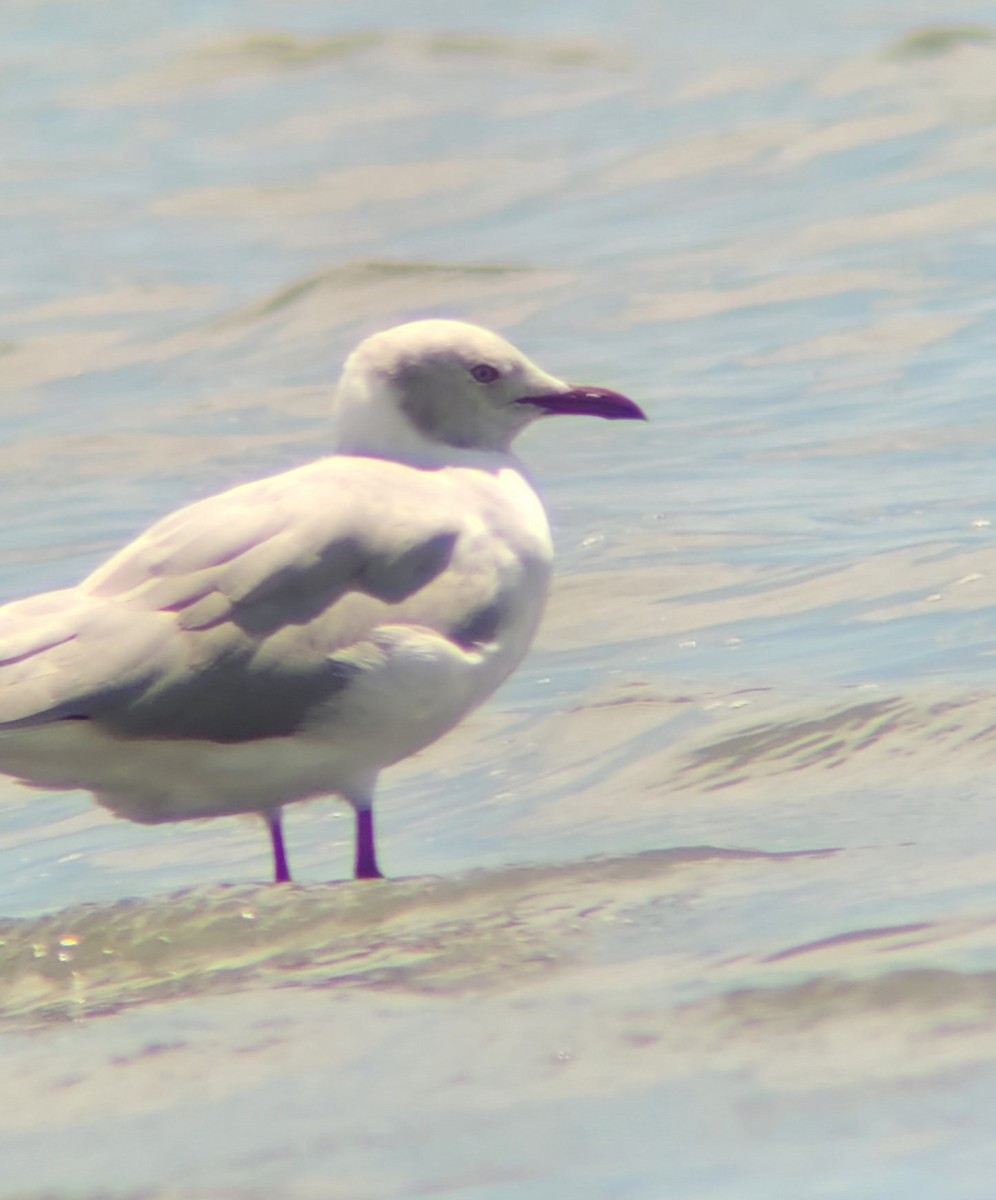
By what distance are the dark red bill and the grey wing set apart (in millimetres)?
567

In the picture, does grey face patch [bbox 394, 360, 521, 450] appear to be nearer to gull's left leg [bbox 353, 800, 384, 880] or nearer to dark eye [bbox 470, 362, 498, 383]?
dark eye [bbox 470, 362, 498, 383]

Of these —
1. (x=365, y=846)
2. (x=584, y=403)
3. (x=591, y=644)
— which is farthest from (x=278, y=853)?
(x=591, y=644)

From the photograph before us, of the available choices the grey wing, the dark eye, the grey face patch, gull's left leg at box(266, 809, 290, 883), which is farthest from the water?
the dark eye

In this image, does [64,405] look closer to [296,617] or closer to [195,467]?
[195,467]

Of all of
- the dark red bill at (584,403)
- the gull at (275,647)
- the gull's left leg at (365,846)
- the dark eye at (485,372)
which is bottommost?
the gull's left leg at (365,846)

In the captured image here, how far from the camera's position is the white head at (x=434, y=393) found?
503cm

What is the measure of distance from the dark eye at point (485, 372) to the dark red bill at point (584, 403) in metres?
0.08

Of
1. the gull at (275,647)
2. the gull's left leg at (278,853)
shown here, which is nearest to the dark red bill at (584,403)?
the gull at (275,647)

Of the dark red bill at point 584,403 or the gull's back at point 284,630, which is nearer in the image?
the gull's back at point 284,630

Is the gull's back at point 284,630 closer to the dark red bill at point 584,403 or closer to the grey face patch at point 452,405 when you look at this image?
the grey face patch at point 452,405

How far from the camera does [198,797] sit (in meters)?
4.65

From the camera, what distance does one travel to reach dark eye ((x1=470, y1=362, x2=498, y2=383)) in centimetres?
508

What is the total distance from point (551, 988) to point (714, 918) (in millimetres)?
403

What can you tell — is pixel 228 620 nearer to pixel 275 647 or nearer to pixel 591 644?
pixel 275 647
